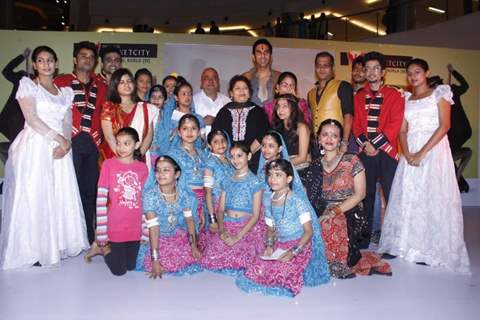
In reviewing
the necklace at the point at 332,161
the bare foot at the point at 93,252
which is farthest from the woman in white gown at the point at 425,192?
the bare foot at the point at 93,252

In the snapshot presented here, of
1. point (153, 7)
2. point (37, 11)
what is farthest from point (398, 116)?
point (153, 7)

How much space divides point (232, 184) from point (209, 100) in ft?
4.26

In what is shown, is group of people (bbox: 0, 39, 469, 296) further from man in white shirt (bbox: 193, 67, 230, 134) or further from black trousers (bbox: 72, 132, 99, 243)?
man in white shirt (bbox: 193, 67, 230, 134)

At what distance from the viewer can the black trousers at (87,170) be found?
4.02 metres

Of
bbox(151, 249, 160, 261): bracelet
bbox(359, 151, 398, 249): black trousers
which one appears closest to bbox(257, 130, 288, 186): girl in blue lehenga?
bbox(151, 249, 160, 261): bracelet

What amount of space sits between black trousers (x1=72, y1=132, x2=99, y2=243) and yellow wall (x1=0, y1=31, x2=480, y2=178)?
9.59 feet

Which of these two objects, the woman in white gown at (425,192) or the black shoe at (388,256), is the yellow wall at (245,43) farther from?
the black shoe at (388,256)

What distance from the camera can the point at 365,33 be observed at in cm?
1197

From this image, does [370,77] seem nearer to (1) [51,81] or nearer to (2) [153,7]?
(1) [51,81]

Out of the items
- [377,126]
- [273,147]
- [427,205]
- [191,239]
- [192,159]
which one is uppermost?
[377,126]

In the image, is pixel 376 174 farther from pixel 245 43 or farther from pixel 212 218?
pixel 245 43

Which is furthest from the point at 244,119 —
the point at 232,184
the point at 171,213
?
the point at 171,213

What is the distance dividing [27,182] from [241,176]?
156cm

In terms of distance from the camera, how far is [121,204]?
357 cm
